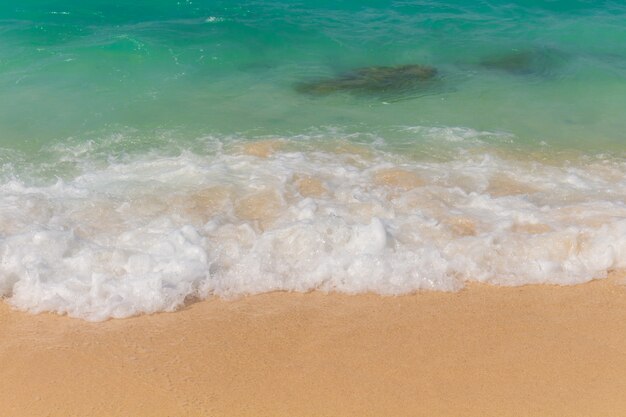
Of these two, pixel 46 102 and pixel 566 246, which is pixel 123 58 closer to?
pixel 46 102

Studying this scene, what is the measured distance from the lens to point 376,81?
10.4m

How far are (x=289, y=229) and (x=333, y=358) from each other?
1584 mm

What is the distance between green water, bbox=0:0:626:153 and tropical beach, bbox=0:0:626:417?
2.7 inches

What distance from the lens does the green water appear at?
8.52 metres

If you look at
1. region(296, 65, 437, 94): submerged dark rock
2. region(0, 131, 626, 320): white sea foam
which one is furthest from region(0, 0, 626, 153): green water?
region(0, 131, 626, 320): white sea foam

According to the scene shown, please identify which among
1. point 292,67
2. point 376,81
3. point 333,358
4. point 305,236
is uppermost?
point 292,67

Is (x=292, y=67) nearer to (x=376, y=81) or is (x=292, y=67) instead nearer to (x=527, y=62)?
(x=376, y=81)

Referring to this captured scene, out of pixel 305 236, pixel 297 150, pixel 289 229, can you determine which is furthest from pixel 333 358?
pixel 297 150

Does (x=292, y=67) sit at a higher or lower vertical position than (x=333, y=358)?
higher

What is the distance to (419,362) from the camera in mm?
4246

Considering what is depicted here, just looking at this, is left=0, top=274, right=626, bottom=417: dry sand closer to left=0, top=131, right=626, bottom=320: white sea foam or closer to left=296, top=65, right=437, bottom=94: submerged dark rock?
left=0, top=131, right=626, bottom=320: white sea foam

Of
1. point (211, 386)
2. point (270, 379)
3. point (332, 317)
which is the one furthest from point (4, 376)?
point (332, 317)

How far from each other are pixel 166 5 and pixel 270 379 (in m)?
11.9

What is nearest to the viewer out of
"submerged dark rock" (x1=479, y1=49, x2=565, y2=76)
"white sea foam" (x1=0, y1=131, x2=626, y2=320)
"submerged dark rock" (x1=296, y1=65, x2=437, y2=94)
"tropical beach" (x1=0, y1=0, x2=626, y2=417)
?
"tropical beach" (x1=0, y1=0, x2=626, y2=417)
